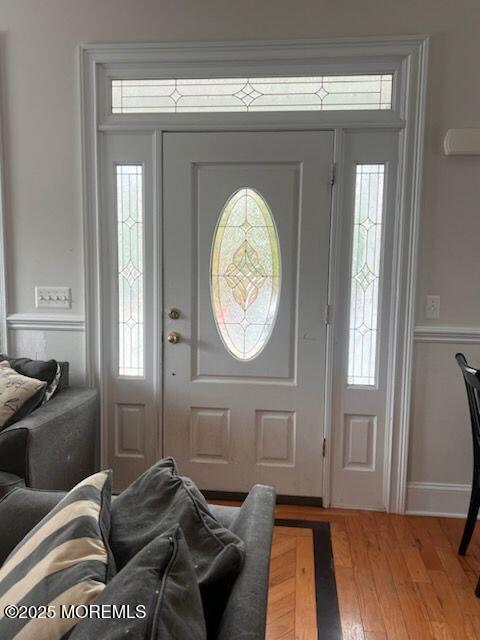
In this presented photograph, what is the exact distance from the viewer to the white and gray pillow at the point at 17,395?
1.97m

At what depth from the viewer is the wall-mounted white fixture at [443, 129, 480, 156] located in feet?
7.27

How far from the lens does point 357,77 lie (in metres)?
2.31

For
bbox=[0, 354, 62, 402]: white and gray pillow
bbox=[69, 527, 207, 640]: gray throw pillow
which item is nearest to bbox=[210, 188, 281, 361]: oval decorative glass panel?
bbox=[0, 354, 62, 402]: white and gray pillow

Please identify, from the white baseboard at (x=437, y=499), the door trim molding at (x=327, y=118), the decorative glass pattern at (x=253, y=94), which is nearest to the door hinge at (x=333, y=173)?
the door trim molding at (x=327, y=118)

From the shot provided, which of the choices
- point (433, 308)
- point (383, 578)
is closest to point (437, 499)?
point (383, 578)

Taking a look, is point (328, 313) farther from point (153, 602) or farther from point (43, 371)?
point (153, 602)

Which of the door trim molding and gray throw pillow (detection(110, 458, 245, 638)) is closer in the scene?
gray throw pillow (detection(110, 458, 245, 638))

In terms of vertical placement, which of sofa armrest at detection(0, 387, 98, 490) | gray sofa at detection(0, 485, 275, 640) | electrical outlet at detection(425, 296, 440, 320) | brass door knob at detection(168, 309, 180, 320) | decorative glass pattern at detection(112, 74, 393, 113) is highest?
decorative glass pattern at detection(112, 74, 393, 113)

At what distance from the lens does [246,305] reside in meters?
2.47

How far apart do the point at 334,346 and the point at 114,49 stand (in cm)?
195

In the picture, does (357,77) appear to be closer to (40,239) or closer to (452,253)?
(452,253)

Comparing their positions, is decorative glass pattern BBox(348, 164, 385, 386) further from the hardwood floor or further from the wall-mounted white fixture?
the hardwood floor

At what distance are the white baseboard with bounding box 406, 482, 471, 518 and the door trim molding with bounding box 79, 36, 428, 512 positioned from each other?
0.23 feet

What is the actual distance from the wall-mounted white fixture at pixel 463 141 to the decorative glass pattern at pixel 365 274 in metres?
0.34
